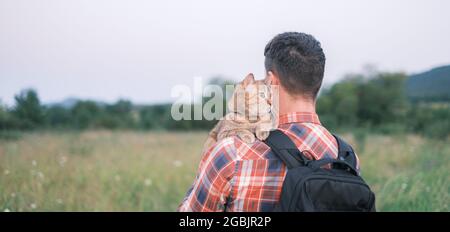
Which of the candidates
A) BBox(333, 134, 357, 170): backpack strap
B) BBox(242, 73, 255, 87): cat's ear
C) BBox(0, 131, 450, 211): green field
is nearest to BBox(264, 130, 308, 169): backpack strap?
BBox(333, 134, 357, 170): backpack strap

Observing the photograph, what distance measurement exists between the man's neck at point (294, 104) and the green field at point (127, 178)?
2.38 metres

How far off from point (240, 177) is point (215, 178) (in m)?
0.09

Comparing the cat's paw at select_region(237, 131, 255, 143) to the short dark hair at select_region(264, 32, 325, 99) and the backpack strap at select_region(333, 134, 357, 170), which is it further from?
the backpack strap at select_region(333, 134, 357, 170)

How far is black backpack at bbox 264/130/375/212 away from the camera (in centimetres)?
151

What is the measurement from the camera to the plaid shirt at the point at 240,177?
5.03ft

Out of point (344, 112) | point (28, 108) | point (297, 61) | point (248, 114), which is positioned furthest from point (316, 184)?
point (344, 112)

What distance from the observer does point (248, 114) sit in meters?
1.99

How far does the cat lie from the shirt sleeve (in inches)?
7.4

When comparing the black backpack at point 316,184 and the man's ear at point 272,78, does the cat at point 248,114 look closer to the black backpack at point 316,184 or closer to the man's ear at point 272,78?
the man's ear at point 272,78

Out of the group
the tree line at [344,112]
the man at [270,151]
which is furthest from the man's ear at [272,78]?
the tree line at [344,112]

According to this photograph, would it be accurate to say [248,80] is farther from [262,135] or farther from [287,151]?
[287,151]
